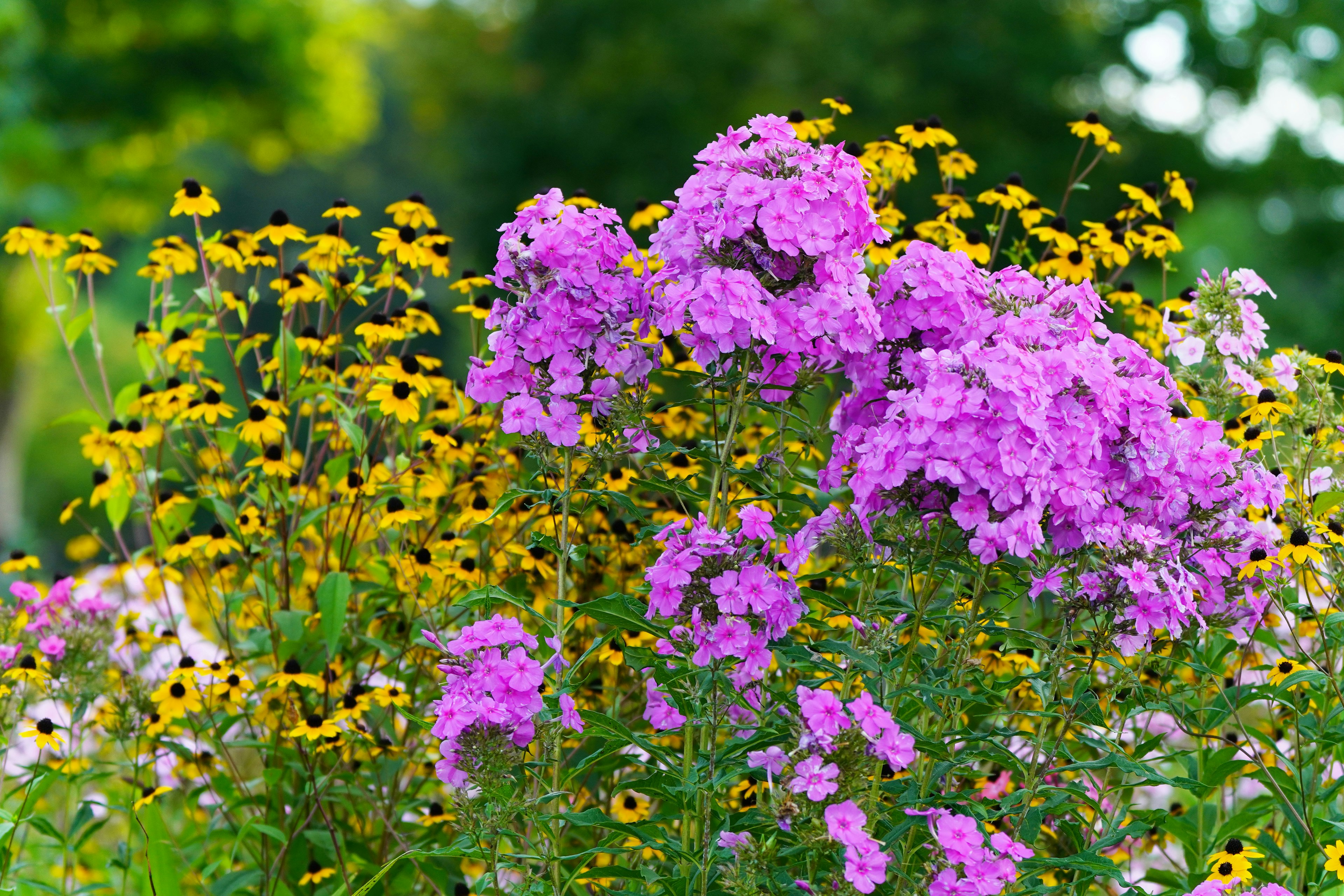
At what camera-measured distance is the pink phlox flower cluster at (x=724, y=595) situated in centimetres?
197

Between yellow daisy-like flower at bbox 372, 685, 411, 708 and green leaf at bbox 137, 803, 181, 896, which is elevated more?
yellow daisy-like flower at bbox 372, 685, 411, 708

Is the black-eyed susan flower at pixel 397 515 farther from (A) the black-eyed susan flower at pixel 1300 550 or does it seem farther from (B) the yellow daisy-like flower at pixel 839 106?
(A) the black-eyed susan flower at pixel 1300 550

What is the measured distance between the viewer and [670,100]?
53.2ft

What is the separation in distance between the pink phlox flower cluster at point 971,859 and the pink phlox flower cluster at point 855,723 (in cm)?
16

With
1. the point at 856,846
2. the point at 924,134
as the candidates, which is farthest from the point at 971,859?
the point at 924,134

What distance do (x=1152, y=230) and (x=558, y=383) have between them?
1976 mm

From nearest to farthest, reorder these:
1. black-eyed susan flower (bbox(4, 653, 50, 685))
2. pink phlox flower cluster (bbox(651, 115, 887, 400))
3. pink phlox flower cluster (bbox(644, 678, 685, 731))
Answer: pink phlox flower cluster (bbox(651, 115, 887, 400))
pink phlox flower cluster (bbox(644, 678, 685, 731))
black-eyed susan flower (bbox(4, 653, 50, 685))

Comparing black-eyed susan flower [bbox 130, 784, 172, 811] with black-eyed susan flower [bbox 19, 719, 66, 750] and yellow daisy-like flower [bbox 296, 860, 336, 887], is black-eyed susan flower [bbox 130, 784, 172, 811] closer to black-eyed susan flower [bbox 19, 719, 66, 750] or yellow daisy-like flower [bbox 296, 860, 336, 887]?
black-eyed susan flower [bbox 19, 719, 66, 750]

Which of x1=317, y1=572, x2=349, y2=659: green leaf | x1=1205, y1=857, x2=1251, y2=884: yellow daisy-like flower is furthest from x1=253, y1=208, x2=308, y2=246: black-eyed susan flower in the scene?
x1=1205, y1=857, x2=1251, y2=884: yellow daisy-like flower

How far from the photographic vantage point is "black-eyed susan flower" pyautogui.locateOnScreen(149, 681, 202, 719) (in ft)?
9.80

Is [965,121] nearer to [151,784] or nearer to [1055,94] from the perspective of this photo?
[1055,94]

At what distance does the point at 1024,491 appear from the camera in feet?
6.15

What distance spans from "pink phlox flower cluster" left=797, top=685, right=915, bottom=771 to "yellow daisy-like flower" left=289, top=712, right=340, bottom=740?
1.35m

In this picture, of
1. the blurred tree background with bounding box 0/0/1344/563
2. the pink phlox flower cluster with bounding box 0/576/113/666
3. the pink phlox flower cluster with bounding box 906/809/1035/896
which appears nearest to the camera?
the pink phlox flower cluster with bounding box 906/809/1035/896
